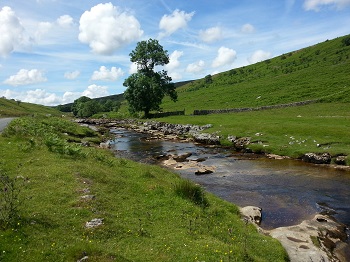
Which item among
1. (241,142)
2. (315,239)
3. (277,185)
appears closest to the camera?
(315,239)

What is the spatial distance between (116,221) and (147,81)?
7566cm

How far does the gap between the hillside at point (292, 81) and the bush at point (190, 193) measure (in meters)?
62.9

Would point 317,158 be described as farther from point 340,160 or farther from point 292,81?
point 292,81

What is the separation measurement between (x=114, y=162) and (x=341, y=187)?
60.8 feet

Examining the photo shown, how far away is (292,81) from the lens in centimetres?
10681

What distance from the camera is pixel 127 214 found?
1405cm

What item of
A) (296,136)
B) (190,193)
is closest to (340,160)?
(296,136)

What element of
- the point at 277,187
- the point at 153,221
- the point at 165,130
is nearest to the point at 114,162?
the point at 153,221

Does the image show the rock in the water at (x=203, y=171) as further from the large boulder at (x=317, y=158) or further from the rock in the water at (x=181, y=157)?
the large boulder at (x=317, y=158)

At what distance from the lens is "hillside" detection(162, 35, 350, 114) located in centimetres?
8459

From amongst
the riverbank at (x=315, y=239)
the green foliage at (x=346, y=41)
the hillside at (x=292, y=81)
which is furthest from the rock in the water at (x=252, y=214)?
the green foliage at (x=346, y=41)

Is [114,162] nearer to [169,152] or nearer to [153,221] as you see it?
[153,221]

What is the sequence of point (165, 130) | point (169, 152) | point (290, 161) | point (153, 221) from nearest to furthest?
point (153, 221), point (290, 161), point (169, 152), point (165, 130)

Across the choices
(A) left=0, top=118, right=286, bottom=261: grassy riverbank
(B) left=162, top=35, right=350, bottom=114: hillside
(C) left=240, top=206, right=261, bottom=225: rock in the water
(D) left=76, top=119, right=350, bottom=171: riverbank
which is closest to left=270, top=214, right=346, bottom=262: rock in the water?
(A) left=0, top=118, right=286, bottom=261: grassy riverbank
